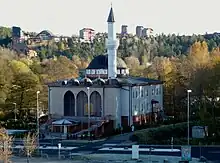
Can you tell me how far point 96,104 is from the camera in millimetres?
67562

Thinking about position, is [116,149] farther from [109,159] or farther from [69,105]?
[69,105]

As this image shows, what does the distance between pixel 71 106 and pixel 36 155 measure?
1943 centimetres

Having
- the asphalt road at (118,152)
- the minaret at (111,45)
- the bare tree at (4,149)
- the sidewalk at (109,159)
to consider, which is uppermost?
the minaret at (111,45)

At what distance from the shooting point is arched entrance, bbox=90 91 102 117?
67.3 meters

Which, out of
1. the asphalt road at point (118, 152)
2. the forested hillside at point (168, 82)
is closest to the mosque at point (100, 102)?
the forested hillside at point (168, 82)

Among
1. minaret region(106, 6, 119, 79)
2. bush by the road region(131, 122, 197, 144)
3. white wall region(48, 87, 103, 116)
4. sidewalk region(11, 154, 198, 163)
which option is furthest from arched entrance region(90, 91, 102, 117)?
sidewalk region(11, 154, 198, 163)

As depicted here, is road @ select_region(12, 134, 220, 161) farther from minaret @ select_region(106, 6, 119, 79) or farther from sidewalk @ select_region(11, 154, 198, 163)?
minaret @ select_region(106, 6, 119, 79)

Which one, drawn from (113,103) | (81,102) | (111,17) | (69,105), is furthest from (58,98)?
(111,17)

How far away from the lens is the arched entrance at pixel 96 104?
221 ft

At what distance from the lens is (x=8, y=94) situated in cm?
7338

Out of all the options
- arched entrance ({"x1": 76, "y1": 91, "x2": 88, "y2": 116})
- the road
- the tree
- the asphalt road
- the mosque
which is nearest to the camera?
the asphalt road

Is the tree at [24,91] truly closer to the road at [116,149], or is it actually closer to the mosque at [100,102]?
the mosque at [100,102]

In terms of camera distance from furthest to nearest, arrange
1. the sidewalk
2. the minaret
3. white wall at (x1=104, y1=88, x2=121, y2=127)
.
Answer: the minaret < white wall at (x1=104, y1=88, x2=121, y2=127) < the sidewalk

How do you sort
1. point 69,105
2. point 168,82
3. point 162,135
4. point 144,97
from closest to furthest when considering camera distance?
point 162,135 → point 69,105 → point 144,97 → point 168,82
